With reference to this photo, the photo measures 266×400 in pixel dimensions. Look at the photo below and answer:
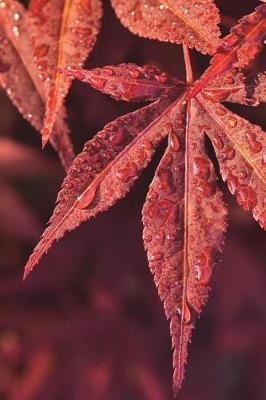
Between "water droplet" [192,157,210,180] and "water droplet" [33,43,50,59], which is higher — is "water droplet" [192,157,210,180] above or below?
below

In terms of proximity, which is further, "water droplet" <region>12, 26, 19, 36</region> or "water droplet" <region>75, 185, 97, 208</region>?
"water droplet" <region>12, 26, 19, 36</region>

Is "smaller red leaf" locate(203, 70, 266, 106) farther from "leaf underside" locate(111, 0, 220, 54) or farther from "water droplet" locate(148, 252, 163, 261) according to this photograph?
"water droplet" locate(148, 252, 163, 261)

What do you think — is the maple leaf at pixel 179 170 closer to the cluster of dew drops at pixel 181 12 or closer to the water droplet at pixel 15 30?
the cluster of dew drops at pixel 181 12

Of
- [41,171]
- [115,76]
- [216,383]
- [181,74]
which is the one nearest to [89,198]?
[115,76]

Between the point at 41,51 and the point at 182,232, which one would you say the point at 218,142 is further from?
the point at 41,51

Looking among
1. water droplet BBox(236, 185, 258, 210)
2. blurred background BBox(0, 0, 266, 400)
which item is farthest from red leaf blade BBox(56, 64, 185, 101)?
blurred background BBox(0, 0, 266, 400)

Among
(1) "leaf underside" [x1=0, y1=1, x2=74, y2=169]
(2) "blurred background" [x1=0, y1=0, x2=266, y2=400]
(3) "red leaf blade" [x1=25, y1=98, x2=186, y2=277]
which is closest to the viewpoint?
(3) "red leaf blade" [x1=25, y1=98, x2=186, y2=277]
